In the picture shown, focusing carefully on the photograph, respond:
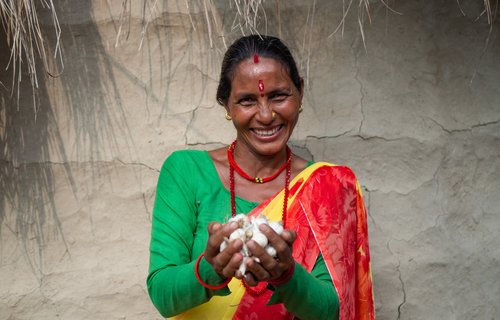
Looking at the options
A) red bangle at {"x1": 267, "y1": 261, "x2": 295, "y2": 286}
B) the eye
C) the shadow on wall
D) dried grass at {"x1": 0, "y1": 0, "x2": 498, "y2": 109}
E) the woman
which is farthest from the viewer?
Answer: the shadow on wall

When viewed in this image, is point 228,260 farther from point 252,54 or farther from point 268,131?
point 252,54

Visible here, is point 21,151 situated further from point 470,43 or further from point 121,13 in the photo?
point 470,43

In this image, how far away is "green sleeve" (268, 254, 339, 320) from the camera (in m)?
2.14

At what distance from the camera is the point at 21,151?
3102 millimetres

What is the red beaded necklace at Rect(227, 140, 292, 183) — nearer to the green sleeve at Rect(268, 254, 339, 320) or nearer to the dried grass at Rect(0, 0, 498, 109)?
the green sleeve at Rect(268, 254, 339, 320)

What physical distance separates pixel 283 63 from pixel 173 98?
2.51 ft

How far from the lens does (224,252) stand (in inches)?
78.0

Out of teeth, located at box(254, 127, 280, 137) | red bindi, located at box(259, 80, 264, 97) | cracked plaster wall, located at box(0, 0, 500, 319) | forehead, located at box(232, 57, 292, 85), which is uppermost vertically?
forehead, located at box(232, 57, 292, 85)

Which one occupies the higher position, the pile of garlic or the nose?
the nose

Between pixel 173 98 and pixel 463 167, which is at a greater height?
pixel 173 98

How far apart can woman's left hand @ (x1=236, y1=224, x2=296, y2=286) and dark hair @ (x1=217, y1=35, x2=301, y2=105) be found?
63 cm

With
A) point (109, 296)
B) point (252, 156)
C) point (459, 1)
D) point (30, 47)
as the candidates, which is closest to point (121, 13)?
point (30, 47)

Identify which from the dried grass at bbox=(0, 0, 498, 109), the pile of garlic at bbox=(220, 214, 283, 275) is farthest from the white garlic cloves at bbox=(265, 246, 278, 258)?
the dried grass at bbox=(0, 0, 498, 109)

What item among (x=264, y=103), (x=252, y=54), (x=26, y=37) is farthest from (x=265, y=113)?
(x=26, y=37)
